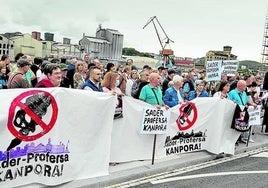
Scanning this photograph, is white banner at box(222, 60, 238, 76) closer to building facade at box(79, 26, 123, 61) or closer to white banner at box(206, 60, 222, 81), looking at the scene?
white banner at box(206, 60, 222, 81)

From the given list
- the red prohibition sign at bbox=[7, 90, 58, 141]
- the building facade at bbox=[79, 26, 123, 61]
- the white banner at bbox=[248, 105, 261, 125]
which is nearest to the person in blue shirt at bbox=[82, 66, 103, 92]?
the red prohibition sign at bbox=[7, 90, 58, 141]

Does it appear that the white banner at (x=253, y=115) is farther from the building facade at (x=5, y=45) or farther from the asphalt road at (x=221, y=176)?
the building facade at (x=5, y=45)

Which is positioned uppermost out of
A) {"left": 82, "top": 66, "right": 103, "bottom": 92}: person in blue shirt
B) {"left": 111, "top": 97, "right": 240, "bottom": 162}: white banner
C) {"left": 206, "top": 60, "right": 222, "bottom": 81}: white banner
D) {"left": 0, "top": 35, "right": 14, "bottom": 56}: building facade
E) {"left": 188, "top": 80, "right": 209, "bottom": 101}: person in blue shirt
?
{"left": 0, "top": 35, "right": 14, "bottom": 56}: building facade

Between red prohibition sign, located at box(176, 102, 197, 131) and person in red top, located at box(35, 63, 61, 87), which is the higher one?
person in red top, located at box(35, 63, 61, 87)

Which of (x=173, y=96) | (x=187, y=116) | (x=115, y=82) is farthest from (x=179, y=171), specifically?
(x=115, y=82)

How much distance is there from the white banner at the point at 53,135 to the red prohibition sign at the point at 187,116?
1772 millimetres

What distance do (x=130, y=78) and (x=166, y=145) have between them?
14.4ft

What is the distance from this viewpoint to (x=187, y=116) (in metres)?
6.96

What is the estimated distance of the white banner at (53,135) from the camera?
4445mm

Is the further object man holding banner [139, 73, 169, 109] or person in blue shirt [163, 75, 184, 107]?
person in blue shirt [163, 75, 184, 107]

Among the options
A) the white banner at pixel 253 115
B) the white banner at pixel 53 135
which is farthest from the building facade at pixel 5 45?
the white banner at pixel 53 135

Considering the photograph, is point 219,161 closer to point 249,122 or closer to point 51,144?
point 249,122

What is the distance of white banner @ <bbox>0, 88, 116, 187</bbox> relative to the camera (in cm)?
445

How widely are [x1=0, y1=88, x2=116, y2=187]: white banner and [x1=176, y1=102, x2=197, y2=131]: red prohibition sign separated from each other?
177 centimetres
